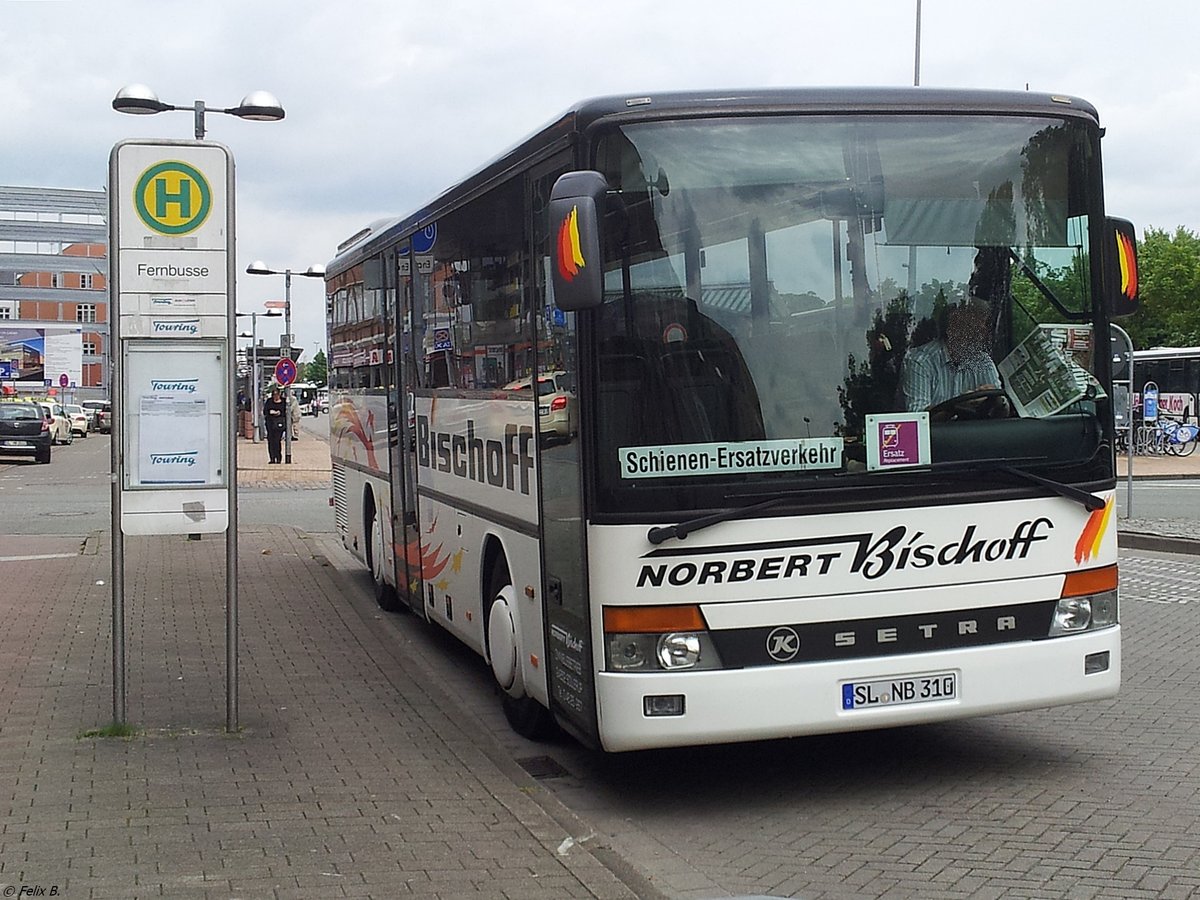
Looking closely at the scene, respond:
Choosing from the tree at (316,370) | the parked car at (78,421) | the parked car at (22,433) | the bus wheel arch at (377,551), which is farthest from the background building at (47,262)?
the tree at (316,370)

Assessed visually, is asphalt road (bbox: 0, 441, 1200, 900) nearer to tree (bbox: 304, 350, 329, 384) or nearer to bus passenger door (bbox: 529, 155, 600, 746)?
bus passenger door (bbox: 529, 155, 600, 746)

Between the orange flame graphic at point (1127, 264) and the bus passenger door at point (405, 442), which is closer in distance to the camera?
the orange flame graphic at point (1127, 264)

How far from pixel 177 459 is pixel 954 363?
3873mm

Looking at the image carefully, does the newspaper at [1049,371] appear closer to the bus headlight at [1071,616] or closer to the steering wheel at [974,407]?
the steering wheel at [974,407]

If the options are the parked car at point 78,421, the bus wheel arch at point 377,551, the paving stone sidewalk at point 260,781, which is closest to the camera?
the paving stone sidewalk at point 260,781

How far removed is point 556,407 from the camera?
675 centimetres

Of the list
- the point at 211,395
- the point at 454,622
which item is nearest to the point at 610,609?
the point at 211,395

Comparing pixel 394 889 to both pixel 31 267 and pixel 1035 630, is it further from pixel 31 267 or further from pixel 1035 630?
pixel 31 267

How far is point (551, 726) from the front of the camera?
804 cm

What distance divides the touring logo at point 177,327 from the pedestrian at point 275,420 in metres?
31.3

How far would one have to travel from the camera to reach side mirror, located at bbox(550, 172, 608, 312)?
Answer: 602cm

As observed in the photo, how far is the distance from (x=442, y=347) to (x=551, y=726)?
257 centimetres

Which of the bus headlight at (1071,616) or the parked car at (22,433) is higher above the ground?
the parked car at (22,433)

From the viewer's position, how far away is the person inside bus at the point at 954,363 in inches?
257
